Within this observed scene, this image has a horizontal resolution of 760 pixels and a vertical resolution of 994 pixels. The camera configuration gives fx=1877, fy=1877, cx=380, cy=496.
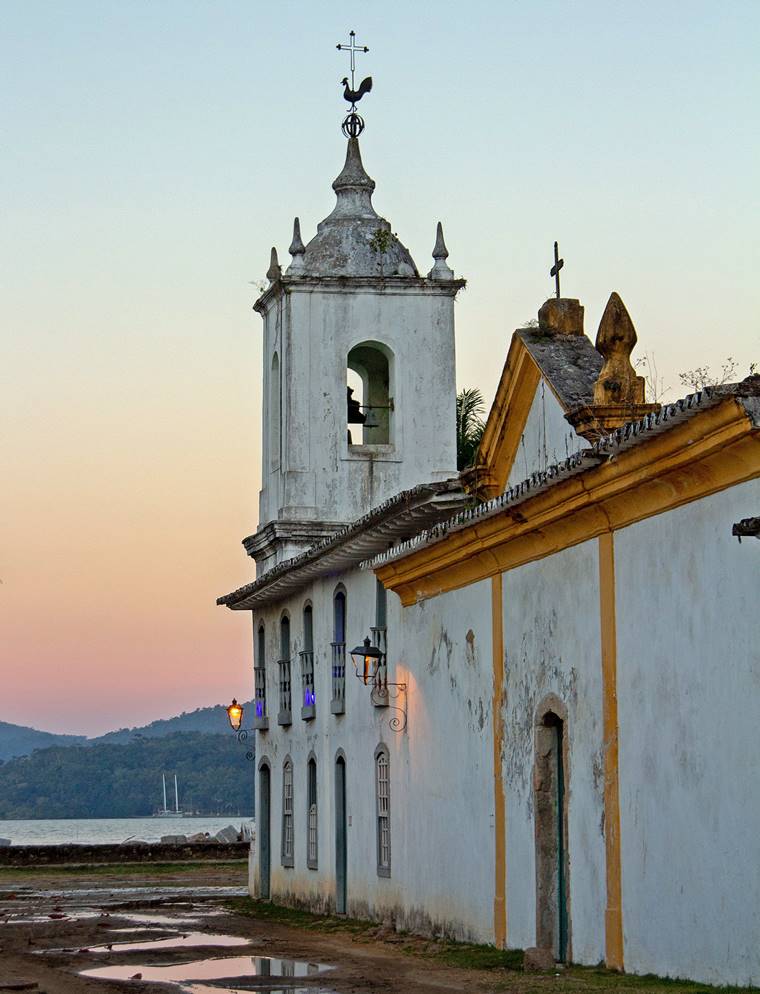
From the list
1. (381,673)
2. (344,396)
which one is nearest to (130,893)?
(344,396)

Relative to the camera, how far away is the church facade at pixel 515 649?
1381 cm

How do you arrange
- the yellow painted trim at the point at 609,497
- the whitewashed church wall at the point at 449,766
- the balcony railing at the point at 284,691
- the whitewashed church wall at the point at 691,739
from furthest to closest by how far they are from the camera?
1. the balcony railing at the point at 284,691
2. the whitewashed church wall at the point at 449,766
3. the whitewashed church wall at the point at 691,739
4. the yellow painted trim at the point at 609,497

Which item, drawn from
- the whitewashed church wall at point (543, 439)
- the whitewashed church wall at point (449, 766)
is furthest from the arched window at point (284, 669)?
the whitewashed church wall at point (543, 439)

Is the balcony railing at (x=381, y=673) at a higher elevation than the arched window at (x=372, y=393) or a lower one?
lower

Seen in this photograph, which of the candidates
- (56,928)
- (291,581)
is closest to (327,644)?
(291,581)

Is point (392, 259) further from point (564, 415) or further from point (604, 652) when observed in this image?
point (604, 652)

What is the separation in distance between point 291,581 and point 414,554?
8.07 m

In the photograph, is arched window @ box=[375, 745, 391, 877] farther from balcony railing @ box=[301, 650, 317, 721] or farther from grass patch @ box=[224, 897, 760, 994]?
balcony railing @ box=[301, 650, 317, 721]

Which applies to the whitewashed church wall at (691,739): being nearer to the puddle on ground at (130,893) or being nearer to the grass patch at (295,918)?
the grass patch at (295,918)

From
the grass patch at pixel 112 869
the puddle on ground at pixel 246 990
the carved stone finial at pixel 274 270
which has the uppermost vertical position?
the carved stone finial at pixel 274 270

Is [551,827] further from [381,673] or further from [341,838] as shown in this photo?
[341,838]

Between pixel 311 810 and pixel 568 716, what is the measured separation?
42.5ft

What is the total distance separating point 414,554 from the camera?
21.6 meters

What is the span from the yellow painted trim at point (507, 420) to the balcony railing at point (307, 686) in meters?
8.72
